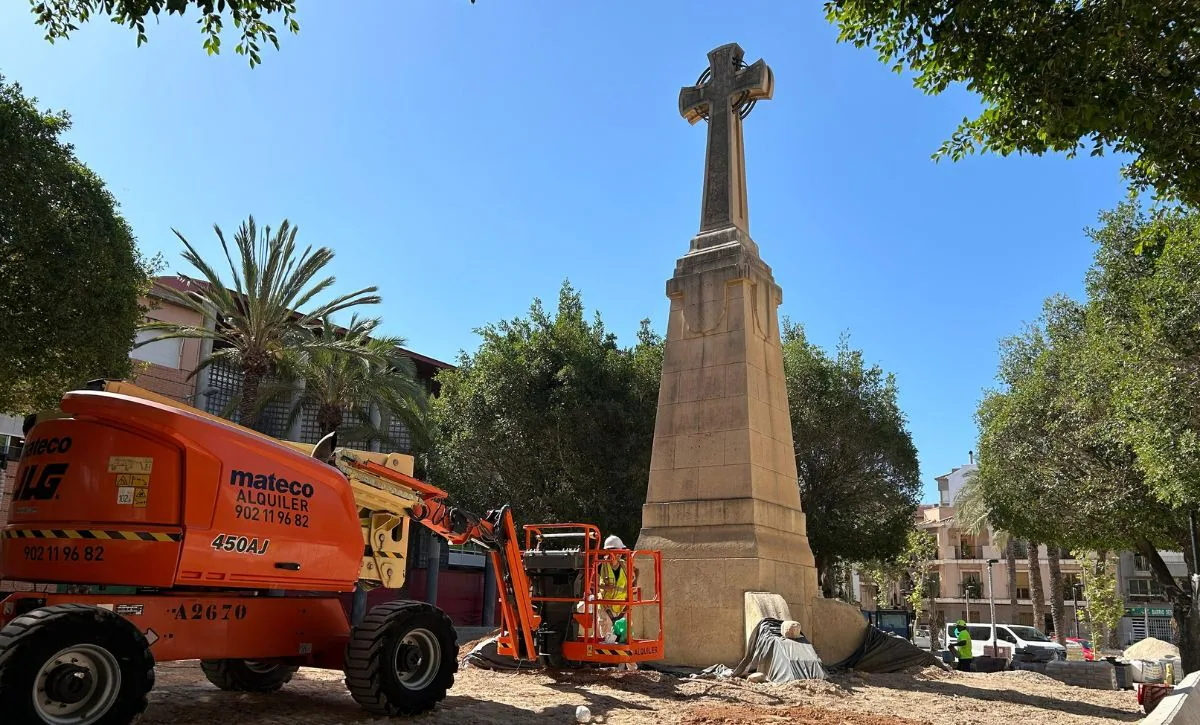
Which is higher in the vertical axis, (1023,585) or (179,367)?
(179,367)

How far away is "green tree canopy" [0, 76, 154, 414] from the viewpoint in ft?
45.1

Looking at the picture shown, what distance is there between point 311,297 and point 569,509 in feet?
29.0

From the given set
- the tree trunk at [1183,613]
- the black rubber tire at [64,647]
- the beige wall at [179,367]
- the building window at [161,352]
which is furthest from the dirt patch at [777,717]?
the building window at [161,352]

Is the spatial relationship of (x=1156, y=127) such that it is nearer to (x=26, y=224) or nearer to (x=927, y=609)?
(x=26, y=224)

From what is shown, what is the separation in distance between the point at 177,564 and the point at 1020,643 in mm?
28711

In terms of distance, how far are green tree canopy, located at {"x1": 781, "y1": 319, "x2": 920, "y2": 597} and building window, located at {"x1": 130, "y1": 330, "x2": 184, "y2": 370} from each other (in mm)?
19448

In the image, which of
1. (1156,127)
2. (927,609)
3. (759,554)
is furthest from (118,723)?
(927,609)

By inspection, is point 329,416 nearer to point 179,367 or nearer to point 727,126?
point 179,367

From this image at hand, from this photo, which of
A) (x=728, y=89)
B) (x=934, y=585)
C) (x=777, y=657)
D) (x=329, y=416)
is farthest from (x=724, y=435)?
(x=934, y=585)

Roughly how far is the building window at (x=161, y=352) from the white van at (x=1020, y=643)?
25.3 metres

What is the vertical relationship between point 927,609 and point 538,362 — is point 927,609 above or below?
below

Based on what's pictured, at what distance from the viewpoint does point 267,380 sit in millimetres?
24109

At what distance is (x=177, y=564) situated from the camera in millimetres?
6793

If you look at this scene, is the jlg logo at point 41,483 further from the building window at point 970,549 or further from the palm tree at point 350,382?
the building window at point 970,549
